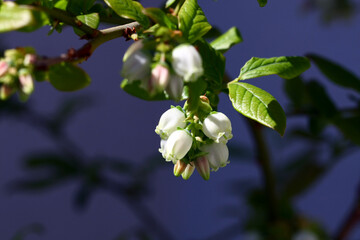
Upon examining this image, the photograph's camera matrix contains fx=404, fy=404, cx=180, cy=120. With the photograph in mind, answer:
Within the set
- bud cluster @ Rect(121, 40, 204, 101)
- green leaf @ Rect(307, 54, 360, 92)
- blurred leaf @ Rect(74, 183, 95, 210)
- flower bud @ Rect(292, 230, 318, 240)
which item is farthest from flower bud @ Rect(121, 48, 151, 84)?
blurred leaf @ Rect(74, 183, 95, 210)

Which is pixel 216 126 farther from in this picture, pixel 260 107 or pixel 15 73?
pixel 15 73

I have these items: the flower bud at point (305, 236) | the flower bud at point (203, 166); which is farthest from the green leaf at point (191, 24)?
the flower bud at point (305, 236)

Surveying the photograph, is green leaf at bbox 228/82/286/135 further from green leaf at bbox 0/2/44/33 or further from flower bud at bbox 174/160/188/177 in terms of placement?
green leaf at bbox 0/2/44/33

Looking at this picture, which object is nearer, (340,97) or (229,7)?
(340,97)


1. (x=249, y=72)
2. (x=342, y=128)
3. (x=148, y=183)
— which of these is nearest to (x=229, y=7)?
(x=148, y=183)

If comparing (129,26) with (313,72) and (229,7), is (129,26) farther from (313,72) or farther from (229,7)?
(229,7)

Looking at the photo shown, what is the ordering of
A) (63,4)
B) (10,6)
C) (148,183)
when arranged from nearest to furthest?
1. (10,6)
2. (63,4)
3. (148,183)
